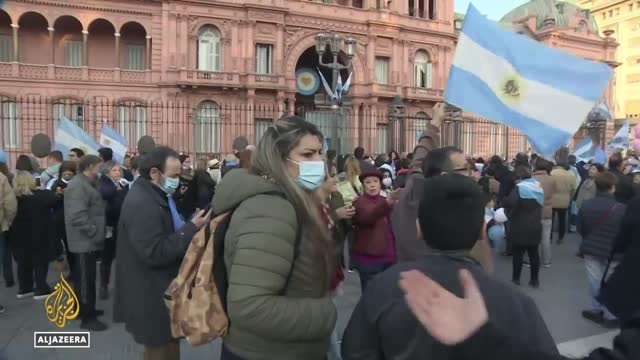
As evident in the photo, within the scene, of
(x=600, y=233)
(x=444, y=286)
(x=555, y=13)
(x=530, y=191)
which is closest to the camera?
(x=444, y=286)

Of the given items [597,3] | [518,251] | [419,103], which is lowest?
[518,251]

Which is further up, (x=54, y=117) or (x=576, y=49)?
(x=576, y=49)

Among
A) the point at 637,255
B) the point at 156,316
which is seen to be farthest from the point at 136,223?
the point at 637,255

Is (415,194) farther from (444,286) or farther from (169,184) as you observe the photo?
(444,286)

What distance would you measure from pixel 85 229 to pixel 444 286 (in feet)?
16.1

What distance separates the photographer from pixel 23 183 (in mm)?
6559

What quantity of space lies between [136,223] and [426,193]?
88.6 inches

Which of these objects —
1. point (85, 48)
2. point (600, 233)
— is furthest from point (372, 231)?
point (85, 48)

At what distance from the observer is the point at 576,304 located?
6.53 meters

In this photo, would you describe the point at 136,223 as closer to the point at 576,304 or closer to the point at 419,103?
the point at 576,304

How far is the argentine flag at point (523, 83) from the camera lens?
4559 mm

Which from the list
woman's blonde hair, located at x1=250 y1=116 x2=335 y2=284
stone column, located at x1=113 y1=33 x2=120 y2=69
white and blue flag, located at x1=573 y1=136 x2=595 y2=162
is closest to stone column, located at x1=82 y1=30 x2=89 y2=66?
stone column, located at x1=113 y1=33 x2=120 y2=69

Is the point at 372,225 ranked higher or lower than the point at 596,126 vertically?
lower

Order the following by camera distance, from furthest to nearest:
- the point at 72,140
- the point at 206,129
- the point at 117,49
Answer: the point at 206,129
the point at 117,49
the point at 72,140
